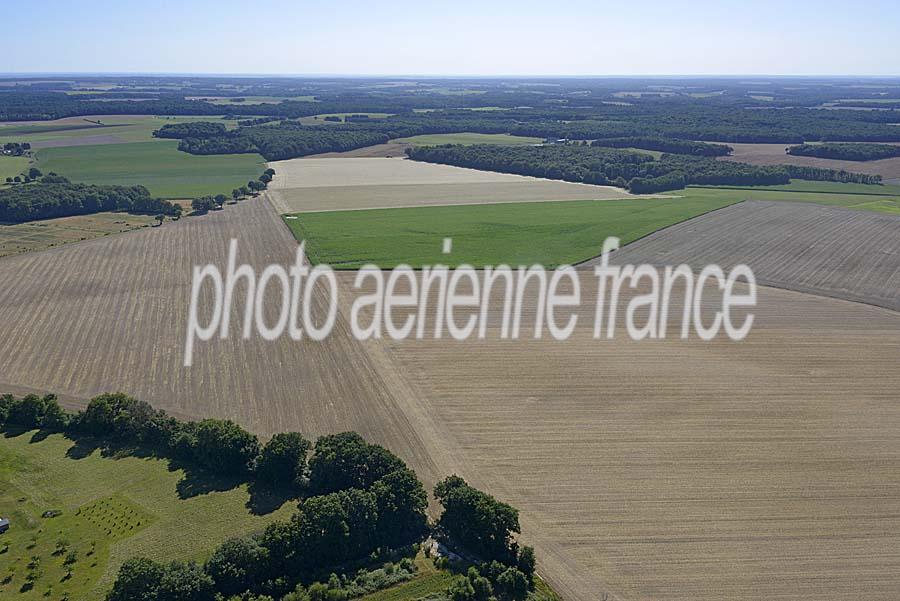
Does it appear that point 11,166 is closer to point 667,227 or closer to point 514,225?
point 514,225

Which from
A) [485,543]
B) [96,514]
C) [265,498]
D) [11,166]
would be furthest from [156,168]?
[485,543]

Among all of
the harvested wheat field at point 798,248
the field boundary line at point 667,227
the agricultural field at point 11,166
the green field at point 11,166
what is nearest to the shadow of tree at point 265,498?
Result: the field boundary line at point 667,227

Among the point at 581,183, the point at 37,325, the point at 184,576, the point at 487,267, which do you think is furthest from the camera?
the point at 581,183

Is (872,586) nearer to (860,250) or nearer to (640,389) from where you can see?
(640,389)

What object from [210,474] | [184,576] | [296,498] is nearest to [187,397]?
[210,474]

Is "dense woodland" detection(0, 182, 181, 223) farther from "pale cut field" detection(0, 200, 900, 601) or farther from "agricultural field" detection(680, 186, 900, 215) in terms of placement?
"agricultural field" detection(680, 186, 900, 215)

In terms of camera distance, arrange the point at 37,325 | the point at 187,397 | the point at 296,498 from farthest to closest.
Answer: the point at 37,325, the point at 187,397, the point at 296,498

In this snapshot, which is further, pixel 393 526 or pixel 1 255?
pixel 1 255

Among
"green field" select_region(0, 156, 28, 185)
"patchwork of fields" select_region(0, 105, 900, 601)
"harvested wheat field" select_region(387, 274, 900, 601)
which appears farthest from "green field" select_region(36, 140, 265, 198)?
"harvested wheat field" select_region(387, 274, 900, 601)
